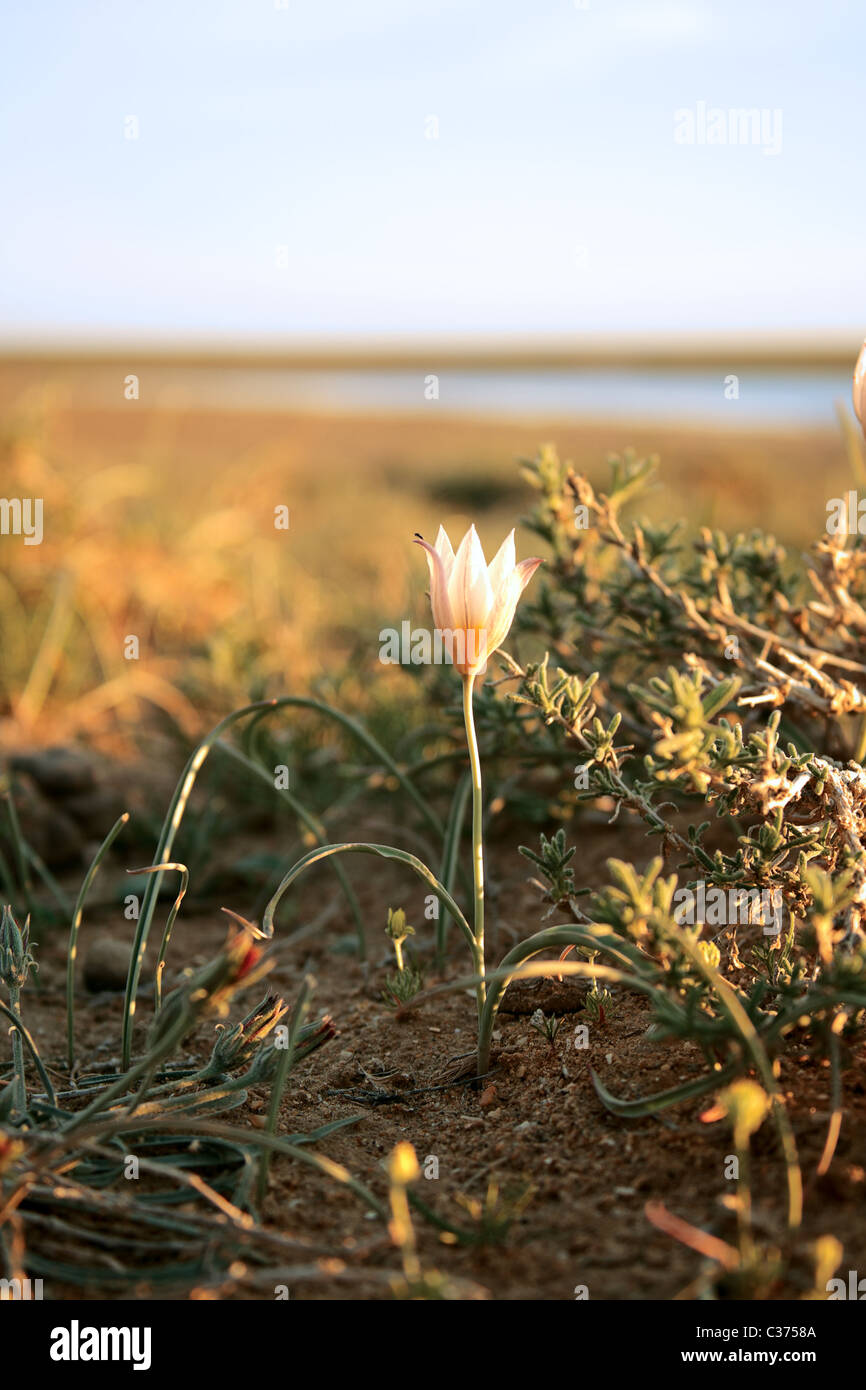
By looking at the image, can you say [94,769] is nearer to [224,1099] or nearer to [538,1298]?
[224,1099]

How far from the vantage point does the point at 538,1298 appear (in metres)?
1.08

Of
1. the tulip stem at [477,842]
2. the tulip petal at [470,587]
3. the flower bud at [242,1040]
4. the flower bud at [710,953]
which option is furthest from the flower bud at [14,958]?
the flower bud at [710,953]

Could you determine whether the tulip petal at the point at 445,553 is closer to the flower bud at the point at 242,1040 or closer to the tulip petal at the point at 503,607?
the tulip petal at the point at 503,607

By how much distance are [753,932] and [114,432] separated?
1240 centimetres

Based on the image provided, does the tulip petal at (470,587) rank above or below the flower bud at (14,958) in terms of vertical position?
above

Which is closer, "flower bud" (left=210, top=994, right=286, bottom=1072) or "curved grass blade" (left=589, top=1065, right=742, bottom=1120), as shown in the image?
"curved grass blade" (left=589, top=1065, right=742, bottom=1120)

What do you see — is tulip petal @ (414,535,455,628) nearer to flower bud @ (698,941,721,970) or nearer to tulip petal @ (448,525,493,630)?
tulip petal @ (448,525,493,630)

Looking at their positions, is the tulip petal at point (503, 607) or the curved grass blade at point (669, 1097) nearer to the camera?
the curved grass blade at point (669, 1097)

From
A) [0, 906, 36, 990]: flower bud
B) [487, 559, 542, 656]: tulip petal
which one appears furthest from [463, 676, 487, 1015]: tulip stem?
[0, 906, 36, 990]: flower bud

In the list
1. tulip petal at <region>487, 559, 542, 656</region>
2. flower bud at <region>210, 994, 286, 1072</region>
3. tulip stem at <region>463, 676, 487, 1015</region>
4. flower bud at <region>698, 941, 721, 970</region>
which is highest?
tulip petal at <region>487, 559, 542, 656</region>

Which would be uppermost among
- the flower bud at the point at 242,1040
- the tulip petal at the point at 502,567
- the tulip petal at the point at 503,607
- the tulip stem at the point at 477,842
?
the tulip petal at the point at 502,567

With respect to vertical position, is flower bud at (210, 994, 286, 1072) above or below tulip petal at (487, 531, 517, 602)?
below

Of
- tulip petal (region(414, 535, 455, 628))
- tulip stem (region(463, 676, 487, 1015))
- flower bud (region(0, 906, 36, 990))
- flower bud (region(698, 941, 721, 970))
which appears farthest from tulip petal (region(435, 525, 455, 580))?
flower bud (region(0, 906, 36, 990))

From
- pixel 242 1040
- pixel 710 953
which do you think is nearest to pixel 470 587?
pixel 710 953
